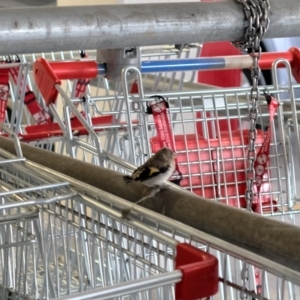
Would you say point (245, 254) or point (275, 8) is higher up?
point (275, 8)

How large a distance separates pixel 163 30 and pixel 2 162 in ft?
1.02

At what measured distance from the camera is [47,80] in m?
1.72

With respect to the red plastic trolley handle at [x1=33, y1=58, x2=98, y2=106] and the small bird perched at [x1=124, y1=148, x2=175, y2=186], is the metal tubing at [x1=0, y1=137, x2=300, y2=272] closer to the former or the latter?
the small bird perched at [x1=124, y1=148, x2=175, y2=186]

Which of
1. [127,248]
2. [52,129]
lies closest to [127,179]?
[127,248]

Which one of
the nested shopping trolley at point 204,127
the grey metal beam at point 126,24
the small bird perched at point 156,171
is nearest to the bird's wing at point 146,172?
the small bird perched at point 156,171

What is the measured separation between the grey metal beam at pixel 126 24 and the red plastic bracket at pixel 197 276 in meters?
0.31

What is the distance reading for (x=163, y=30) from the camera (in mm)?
896

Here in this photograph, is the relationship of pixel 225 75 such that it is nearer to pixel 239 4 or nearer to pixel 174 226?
pixel 239 4

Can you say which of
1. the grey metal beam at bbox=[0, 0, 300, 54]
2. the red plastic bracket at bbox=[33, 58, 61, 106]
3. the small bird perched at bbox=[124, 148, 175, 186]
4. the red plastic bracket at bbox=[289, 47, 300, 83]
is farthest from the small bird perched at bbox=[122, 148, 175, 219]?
the red plastic bracket at bbox=[289, 47, 300, 83]

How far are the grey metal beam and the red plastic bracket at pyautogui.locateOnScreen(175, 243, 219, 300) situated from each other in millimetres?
306

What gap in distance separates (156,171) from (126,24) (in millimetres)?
194

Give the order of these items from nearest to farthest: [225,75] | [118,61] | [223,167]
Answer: [118,61]
[223,167]
[225,75]

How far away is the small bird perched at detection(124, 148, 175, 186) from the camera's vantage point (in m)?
0.91

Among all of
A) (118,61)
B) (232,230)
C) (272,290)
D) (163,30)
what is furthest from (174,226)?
(272,290)
